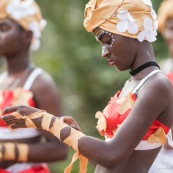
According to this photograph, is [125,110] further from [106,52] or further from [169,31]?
[169,31]

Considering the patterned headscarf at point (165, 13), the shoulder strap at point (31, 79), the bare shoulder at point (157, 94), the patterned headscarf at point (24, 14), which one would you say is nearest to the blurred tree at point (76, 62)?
the patterned headscarf at point (165, 13)

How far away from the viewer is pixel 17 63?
6.21 meters

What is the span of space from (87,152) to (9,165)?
5.91 ft

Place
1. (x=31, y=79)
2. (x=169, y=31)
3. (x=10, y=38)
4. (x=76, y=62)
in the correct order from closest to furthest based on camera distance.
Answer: (x=31, y=79) < (x=10, y=38) < (x=169, y=31) < (x=76, y=62)

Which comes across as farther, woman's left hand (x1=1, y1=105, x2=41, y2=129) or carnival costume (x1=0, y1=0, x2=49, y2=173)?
carnival costume (x1=0, y1=0, x2=49, y2=173)

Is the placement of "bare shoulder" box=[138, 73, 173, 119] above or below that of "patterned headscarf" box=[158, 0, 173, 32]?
above

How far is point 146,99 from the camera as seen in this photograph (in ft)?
13.8

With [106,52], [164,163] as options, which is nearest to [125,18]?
[106,52]

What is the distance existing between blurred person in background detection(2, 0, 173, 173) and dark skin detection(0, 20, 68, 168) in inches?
54.8

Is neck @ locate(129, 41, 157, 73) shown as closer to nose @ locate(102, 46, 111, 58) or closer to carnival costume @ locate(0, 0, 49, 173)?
nose @ locate(102, 46, 111, 58)

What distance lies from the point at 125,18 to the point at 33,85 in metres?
1.67

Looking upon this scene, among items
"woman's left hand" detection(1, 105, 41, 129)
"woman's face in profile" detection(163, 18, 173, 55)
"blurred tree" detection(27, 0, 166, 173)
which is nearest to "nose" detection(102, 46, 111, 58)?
"woman's left hand" detection(1, 105, 41, 129)

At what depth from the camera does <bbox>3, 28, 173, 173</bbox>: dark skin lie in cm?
414

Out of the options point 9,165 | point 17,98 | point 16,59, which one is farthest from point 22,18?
point 9,165
